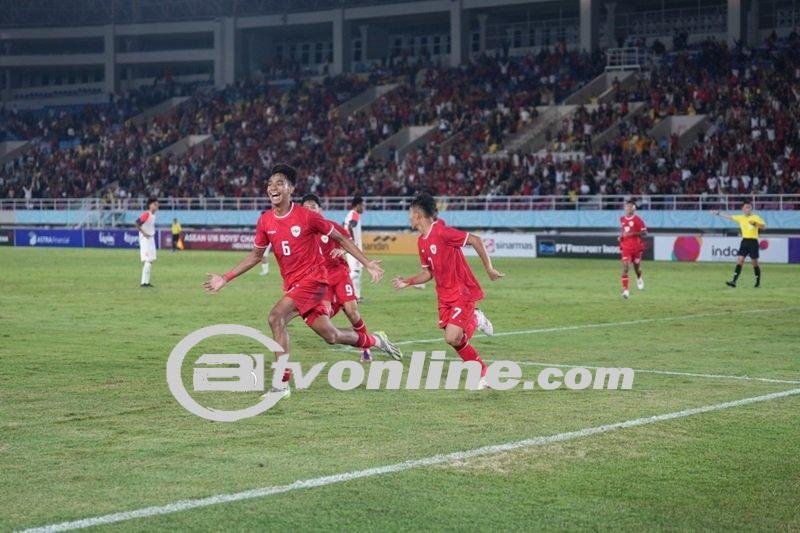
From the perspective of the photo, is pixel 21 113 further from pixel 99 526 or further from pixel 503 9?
pixel 99 526

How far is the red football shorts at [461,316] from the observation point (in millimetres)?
11773

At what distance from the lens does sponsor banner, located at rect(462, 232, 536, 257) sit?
45.8 m

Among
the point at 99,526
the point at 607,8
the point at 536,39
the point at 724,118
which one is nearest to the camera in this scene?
the point at 99,526

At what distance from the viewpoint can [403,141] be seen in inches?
2344

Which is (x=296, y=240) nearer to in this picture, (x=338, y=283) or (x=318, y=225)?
(x=318, y=225)

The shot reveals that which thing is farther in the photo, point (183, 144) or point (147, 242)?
point (183, 144)

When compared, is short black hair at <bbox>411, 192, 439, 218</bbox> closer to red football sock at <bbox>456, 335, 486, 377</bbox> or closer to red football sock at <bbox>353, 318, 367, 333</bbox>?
red football sock at <bbox>456, 335, 486, 377</bbox>

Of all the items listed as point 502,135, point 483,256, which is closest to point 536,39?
point 502,135

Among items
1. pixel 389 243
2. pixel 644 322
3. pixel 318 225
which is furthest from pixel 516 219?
pixel 318 225

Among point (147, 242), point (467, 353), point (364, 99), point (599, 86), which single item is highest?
point (364, 99)

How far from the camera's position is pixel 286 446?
8.77 meters

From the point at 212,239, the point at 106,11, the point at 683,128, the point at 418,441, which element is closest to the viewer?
the point at 418,441

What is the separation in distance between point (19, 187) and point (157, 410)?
2495 inches

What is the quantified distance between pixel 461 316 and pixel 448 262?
1.96ft
